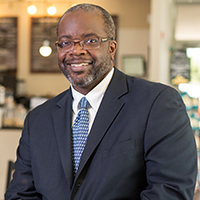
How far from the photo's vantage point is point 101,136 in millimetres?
1146

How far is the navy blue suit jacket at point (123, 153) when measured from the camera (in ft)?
3.38

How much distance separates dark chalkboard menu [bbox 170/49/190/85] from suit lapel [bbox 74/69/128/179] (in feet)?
5.25

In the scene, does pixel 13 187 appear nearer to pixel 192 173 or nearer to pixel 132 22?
pixel 192 173

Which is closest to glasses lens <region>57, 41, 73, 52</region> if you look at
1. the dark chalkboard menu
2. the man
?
the man

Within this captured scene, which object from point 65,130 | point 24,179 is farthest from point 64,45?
point 24,179

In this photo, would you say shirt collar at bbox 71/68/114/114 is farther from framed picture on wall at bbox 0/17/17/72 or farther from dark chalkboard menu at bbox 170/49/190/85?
framed picture on wall at bbox 0/17/17/72

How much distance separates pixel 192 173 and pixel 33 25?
4.55 m

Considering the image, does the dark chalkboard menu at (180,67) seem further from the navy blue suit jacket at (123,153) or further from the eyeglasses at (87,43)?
the eyeglasses at (87,43)

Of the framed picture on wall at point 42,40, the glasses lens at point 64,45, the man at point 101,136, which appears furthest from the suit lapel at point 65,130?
the framed picture on wall at point 42,40

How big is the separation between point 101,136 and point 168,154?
26 cm

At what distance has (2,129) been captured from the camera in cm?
316

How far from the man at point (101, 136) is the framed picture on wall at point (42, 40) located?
12.4 feet

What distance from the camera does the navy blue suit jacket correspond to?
103cm

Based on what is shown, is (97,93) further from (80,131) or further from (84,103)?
(80,131)
